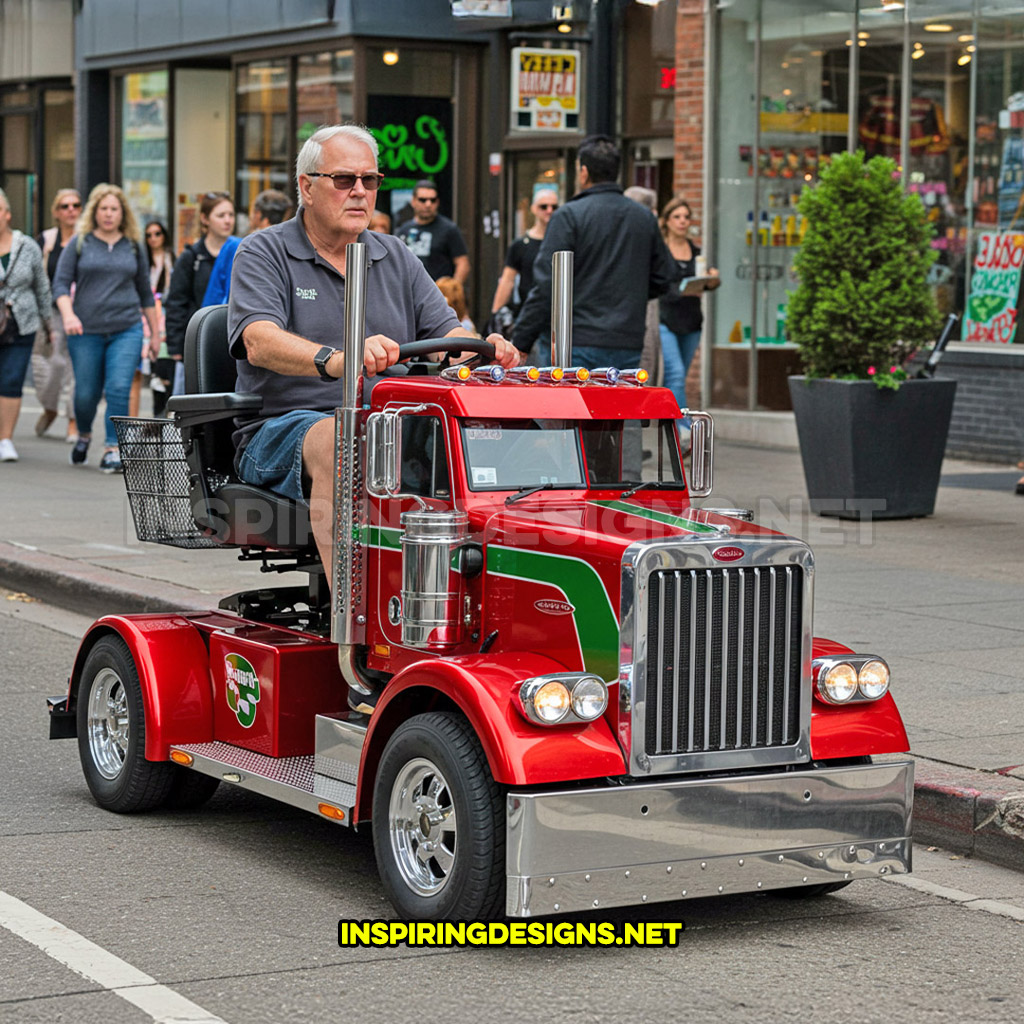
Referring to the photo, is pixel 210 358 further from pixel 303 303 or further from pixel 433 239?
pixel 433 239

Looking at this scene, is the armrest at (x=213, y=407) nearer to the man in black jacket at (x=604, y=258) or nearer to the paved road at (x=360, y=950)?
the paved road at (x=360, y=950)

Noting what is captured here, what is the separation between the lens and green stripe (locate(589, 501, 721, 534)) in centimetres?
488

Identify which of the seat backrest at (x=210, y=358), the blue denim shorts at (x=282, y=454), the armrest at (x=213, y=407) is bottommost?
the blue denim shorts at (x=282, y=454)

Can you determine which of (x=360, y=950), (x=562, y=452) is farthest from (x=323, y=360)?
Result: (x=360, y=950)

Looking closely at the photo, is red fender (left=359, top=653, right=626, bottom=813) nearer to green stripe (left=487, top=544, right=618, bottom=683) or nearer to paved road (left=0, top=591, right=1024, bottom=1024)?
green stripe (left=487, top=544, right=618, bottom=683)

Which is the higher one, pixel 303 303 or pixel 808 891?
pixel 303 303

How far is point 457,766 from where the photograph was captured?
4609 millimetres

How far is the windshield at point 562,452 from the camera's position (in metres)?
5.20

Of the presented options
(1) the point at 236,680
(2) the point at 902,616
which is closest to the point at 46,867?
(1) the point at 236,680

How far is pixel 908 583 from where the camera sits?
9648 millimetres

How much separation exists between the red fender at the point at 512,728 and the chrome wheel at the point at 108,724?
64.5 inches

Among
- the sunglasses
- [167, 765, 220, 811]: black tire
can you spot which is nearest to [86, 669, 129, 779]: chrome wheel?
[167, 765, 220, 811]: black tire

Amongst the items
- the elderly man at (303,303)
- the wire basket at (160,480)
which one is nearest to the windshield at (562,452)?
the elderly man at (303,303)

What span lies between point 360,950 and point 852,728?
143cm
